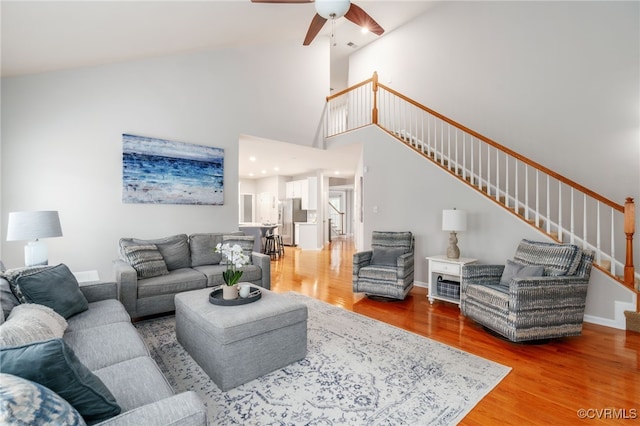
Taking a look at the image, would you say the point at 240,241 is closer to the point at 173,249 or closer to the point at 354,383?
the point at 173,249

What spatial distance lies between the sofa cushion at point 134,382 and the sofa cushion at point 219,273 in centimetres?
197

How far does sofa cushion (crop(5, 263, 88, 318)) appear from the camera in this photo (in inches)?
75.9

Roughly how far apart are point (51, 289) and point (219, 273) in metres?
1.69

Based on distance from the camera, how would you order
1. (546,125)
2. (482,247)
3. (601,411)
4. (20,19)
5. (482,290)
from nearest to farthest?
(601,411)
(20,19)
(482,290)
(482,247)
(546,125)

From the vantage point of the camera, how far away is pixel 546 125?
14.7 ft

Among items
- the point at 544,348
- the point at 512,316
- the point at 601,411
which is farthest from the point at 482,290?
the point at 601,411

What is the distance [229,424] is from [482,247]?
3820mm

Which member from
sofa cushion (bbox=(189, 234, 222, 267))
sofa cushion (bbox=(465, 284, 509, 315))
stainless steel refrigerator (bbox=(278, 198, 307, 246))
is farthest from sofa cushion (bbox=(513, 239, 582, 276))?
stainless steel refrigerator (bbox=(278, 198, 307, 246))

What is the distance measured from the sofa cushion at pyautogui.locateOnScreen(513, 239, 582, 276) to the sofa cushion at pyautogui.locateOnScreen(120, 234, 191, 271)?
411cm

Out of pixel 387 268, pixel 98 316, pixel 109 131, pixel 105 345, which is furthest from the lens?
pixel 387 268

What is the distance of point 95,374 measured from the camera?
1.40 metres

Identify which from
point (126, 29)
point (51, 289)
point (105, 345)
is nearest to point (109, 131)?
point (126, 29)

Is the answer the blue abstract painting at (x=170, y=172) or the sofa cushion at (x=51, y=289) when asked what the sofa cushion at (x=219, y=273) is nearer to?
the blue abstract painting at (x=170, y=172)

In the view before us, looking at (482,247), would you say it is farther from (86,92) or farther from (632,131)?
(86,92)
